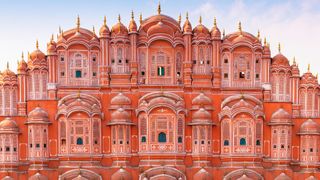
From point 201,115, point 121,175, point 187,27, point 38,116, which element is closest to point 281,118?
point 201,115

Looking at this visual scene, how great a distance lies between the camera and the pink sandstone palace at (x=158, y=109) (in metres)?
27.9

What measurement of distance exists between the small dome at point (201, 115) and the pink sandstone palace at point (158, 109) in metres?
0.06

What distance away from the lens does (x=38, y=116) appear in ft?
91.0

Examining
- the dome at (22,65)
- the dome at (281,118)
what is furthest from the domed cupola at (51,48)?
the dome at (281,118)

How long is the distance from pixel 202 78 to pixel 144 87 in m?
3.67

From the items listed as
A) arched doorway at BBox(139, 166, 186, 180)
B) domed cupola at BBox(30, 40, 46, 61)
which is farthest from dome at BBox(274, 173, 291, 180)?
domed cupola at BBox(30, 40, 46, 61)

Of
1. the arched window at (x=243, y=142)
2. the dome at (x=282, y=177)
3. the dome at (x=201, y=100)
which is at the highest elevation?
the dome at (x=201, y=100)

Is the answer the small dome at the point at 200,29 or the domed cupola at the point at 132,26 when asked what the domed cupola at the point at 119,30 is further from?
the small dome at the point at 200,29

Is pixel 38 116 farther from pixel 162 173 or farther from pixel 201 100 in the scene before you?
pixel 201 100

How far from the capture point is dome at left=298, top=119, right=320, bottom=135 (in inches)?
1113

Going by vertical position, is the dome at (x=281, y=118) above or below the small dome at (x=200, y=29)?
below

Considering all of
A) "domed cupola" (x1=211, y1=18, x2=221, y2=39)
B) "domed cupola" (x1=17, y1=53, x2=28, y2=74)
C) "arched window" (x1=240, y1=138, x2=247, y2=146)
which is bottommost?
"arched window" (x1=240, y1=138, x2=247, y2=146)

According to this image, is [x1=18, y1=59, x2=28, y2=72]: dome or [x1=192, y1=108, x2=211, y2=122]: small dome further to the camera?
[x1=18, y1=59, x2=28, y2=72]: dome

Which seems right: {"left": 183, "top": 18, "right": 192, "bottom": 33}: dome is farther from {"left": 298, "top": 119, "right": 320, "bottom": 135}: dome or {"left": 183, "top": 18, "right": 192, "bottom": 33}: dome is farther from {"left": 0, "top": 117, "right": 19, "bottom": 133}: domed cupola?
{"left": 0, "top": 117, "right": 19, "bottom": 133}: domed cupola
